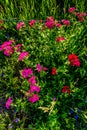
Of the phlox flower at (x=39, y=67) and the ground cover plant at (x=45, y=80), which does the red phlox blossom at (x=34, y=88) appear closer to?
the ground cover plant at (x=45, y=80)

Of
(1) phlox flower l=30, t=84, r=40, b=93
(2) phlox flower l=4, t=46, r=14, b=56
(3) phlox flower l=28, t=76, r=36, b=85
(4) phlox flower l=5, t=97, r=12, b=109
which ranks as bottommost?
(4) phlox flower l=5, t=97, r=12, b=109

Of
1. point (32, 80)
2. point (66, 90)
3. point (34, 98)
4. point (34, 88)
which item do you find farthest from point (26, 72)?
point (66, 90)

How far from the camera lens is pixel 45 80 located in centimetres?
362

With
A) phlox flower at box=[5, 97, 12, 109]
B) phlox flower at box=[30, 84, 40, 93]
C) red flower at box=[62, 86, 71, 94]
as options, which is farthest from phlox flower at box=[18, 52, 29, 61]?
red flower at box=[62, 86, 71, 94]

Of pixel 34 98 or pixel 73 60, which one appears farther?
pixel 73 60

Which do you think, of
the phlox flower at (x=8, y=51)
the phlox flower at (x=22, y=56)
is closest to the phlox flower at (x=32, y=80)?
the phlox flower at (x=22, y=56)

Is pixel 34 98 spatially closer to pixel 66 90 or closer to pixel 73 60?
pixel 66 90

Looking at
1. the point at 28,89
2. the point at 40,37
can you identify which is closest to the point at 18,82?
the point at 28,89

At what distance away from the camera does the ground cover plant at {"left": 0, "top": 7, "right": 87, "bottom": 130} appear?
340 cm

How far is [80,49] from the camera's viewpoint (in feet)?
13.0

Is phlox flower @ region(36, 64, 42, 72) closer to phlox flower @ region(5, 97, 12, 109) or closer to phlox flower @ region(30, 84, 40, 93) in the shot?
phlox flower @ region(30, 84, 40, 93)

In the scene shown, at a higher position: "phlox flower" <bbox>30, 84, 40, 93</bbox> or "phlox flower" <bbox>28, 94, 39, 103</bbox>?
"phlox flower" <bbox>30, 84, 40, 93</bbox>

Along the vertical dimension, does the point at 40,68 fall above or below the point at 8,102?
above

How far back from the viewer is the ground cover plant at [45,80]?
11.2 feet
